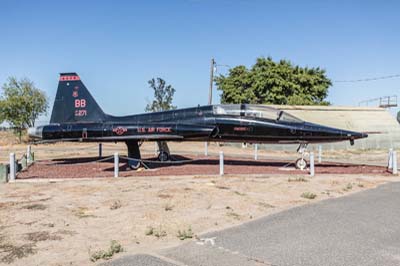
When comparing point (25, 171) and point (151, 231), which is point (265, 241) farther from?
point (25, 171)

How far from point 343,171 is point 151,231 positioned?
11.7m

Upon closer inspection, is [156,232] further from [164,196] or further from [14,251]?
[164,196]

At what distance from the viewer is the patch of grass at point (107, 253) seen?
197 inches

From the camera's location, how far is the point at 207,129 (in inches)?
626

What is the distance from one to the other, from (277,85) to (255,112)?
99.8 feet

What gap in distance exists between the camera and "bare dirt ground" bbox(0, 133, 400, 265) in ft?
18.7

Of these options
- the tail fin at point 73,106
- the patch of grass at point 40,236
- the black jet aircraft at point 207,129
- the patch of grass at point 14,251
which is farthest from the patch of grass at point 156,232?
the tail fin at point 73,106

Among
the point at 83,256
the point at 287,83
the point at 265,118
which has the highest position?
the point at 287,83

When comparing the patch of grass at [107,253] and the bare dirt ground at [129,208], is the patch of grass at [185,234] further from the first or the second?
the patch of grass at [107,253]

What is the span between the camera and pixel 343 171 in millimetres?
15812

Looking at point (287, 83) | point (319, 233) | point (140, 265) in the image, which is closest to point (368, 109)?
point (287, 83)

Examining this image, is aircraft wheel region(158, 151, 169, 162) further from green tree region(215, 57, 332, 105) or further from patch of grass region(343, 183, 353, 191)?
green tree region(215, 57, 332, 105)

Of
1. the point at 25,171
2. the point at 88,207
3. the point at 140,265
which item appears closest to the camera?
the point at 140,265

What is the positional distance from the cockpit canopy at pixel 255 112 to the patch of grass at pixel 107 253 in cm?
1130
